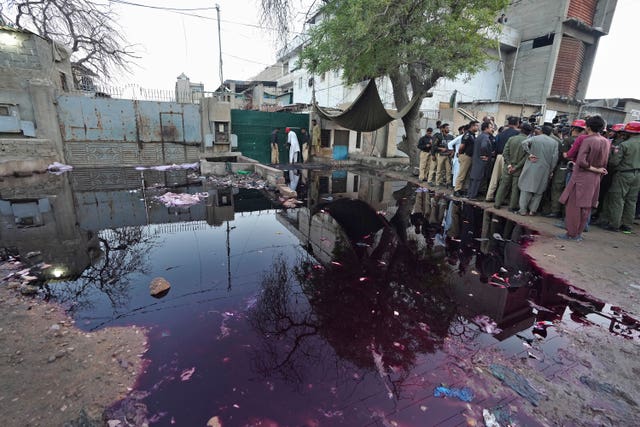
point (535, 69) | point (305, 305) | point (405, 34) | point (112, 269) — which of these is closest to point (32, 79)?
point (112, 269)

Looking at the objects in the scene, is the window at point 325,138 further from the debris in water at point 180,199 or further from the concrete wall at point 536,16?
the concrete wall at point 536,16

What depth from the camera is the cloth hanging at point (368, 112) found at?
8.99 metres

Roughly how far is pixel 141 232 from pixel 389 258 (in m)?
3.48

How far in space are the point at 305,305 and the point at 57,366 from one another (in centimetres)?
171

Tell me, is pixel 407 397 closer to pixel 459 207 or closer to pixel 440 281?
pixel 440 281

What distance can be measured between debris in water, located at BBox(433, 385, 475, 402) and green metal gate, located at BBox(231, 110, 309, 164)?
37.8 ft

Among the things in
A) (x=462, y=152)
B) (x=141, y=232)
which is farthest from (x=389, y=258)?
(x=462, y=152)

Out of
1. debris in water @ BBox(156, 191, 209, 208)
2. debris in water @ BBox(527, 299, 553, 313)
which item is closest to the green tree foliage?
debris in water @ BBox(156, 191, 209, 208)

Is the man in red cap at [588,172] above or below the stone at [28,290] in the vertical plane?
above

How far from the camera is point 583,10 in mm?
16641

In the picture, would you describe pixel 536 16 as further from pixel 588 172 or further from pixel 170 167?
pixel 170 167

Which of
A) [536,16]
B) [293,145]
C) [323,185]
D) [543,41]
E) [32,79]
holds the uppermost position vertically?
[536,16]

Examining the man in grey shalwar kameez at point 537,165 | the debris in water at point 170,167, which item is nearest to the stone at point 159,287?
the man in grey shalwar kameez at point 537,165

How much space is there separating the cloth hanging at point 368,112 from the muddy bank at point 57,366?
8.26 metres
